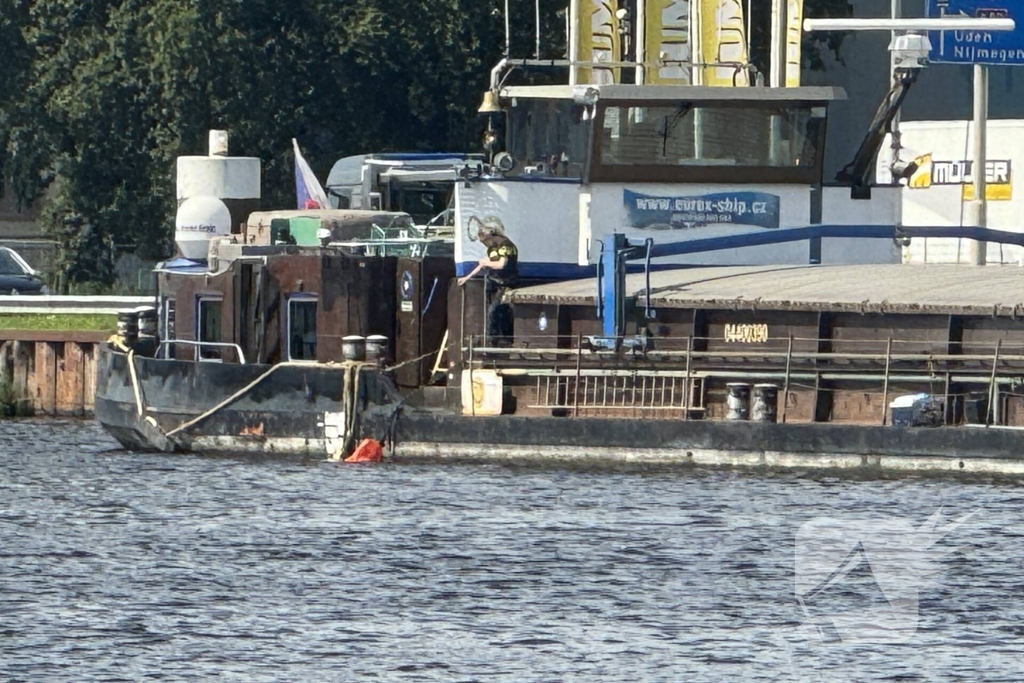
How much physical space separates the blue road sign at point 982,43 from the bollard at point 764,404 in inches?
351

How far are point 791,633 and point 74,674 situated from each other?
18.6 feet

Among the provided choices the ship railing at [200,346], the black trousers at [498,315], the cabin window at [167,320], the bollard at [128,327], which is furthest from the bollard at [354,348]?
the cabin window at [167,320]

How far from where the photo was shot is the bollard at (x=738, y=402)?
26.2 metres

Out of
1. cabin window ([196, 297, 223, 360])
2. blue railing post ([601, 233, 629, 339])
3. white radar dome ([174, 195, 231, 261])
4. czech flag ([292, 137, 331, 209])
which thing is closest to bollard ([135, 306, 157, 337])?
cabin window ([196, 297, 223, 360])

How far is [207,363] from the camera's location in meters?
29.6

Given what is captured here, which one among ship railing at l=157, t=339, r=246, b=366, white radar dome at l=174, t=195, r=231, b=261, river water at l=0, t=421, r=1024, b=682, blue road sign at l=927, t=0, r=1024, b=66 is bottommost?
river water at l=0, t=421, r=1024, b=682

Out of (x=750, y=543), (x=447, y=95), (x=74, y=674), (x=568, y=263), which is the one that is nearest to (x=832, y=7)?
(x=447, y=95)

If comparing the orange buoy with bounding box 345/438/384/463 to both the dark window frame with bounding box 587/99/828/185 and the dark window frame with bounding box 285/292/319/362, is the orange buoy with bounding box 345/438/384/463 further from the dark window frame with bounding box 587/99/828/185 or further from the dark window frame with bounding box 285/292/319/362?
the dark window frame with bounding box 587/99/828/185

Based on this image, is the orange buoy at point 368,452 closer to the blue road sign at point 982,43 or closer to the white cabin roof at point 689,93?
the white cabin roof at point 689,93

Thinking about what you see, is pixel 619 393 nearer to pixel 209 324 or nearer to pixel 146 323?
pixel 209 324

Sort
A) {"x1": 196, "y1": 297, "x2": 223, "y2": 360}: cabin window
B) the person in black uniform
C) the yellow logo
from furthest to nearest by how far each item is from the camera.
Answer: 1. the yellow logo
2. {"x1": 196, "y1": 297, "x2": 223, "y2": 360}: cabin window
3. the person in black uniform

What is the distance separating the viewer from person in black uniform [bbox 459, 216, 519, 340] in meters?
27.6

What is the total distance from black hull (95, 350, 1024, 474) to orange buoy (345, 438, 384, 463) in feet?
0.42

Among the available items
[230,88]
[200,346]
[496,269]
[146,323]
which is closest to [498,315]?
[496,269]
